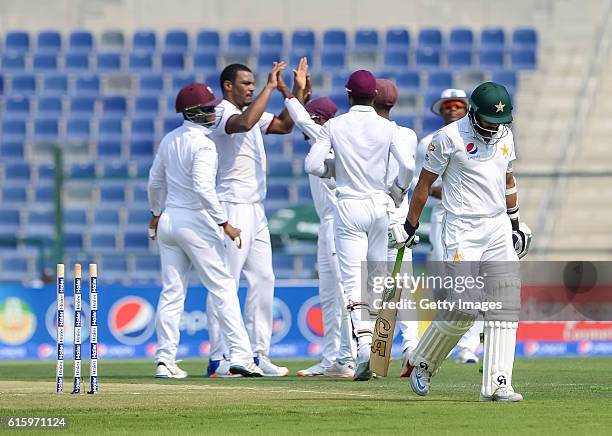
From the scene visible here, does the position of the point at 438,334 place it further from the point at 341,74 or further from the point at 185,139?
the point at 341,74

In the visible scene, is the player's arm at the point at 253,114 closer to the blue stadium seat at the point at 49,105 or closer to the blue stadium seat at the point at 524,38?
the blue stadium seat at the point at 49,105

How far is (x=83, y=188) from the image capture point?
22.5 m

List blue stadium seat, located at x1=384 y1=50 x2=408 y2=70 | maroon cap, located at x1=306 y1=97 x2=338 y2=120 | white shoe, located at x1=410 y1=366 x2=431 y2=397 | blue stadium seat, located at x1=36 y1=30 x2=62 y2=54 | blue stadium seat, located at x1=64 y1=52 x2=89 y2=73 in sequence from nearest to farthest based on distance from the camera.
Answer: white shoe, located at x1=410 y1=366 x2=431 y2=397 → maroon cap, located at x1=306 y1=97 x2=338 y2=120 → blue stadium seat, located at x1=384 y1=50 x2=408 y2=70 → blue stadium seat, located at x1=64 y1=52 x2=89 y2=73 → blue stadium seat, located at x1=36 y1=30 x2=62 y2=54

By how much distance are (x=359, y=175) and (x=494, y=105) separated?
2405 mm

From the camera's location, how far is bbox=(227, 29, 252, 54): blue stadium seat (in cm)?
2547

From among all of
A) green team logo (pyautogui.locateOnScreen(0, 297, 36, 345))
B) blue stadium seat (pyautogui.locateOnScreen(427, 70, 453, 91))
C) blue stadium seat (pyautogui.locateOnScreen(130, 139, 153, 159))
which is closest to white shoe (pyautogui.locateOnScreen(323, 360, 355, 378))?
green team logo (pyautogui.locateOnScreen(0, 297, 36, 345))

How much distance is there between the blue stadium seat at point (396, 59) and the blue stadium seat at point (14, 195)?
269 inches

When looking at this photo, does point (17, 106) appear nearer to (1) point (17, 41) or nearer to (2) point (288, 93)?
(1) point (17, 41)

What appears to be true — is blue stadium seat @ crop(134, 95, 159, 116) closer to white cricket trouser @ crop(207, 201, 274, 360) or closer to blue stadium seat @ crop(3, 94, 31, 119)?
blue stadium seat @ crop(3, 94, 31, 119)

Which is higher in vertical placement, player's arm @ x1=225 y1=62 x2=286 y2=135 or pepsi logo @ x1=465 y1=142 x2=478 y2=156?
player's arm @ x1=225 y1=62 x2=286 y2=135

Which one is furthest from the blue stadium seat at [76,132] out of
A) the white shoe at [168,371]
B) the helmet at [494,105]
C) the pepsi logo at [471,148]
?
the helmet at [494,105]

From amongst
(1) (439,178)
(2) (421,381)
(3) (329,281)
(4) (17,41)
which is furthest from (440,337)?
(4) (17,41)

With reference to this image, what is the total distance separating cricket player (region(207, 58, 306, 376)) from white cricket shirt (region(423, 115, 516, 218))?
3087 mm

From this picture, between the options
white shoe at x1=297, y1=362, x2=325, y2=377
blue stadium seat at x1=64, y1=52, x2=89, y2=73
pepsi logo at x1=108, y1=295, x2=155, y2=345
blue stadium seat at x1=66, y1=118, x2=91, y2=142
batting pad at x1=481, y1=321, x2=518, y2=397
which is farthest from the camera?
blue stadium seat at x1=64, y1=52, x2=89, y2=73
